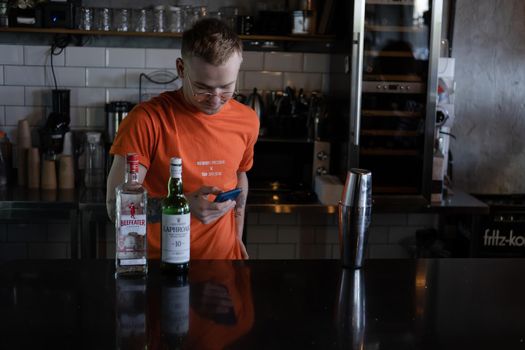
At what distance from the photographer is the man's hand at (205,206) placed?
6.06ft

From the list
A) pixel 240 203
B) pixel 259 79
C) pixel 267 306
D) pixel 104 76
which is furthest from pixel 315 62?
pixel 267 306

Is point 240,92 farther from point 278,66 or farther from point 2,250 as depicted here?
point 2,250

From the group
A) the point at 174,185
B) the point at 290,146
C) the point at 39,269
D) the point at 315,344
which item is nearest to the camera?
the point at 315,344

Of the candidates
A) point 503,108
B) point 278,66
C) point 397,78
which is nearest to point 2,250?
point 278,66

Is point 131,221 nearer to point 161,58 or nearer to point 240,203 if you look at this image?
point 240,203

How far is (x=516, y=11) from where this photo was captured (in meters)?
4.04

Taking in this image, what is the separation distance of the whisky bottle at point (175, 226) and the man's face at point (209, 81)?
1.14ft

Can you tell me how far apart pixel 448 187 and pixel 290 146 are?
898mm

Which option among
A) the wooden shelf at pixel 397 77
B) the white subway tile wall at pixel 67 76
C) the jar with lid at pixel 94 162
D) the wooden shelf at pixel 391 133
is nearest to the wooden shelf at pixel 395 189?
the wooden shelf at pixel 391 133

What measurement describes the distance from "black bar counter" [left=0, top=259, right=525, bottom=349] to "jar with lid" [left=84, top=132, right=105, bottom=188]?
1.90 metres

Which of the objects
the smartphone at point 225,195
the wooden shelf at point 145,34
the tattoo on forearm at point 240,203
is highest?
the wooden shelf at point 145,34

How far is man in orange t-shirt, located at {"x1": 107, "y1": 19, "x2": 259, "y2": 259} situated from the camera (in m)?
1.91

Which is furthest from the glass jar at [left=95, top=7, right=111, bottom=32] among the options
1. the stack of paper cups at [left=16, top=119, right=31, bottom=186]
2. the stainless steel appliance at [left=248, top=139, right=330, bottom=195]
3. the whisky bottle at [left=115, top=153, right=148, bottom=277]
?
the whisky bottle at [left=115, top=153, right=148, bottom=277]

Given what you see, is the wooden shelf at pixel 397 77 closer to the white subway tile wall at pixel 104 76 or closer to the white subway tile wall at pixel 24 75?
the white subway tile wall at pixel 104 76
